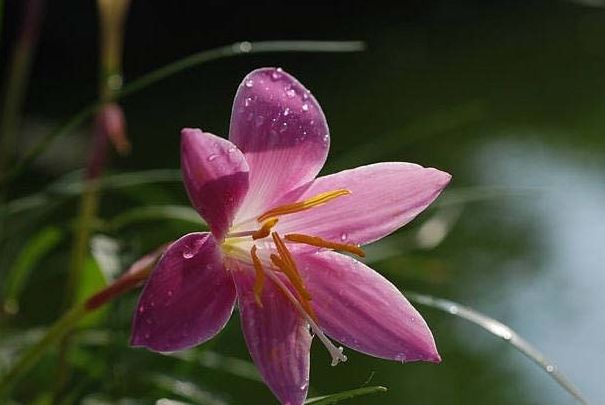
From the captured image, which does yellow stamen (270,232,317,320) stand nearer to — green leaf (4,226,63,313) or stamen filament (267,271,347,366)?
stamen filament (267,271,347,366)

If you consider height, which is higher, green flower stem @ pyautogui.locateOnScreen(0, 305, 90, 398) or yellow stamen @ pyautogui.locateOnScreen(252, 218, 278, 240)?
yellow stamen @ pyautogui.locateOnScreen(252, 218, 278, 240)

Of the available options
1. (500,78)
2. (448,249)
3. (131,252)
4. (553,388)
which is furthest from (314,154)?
(500,78)

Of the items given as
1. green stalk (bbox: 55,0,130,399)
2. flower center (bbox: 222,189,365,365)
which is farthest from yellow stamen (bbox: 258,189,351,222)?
green stalk (bbox: 55,0,130,399)

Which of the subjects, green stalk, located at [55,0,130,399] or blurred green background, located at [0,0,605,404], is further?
blurred green background, located at [0,0,605,404]

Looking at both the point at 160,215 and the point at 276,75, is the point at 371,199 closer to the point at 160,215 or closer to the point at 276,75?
the point at 276,75

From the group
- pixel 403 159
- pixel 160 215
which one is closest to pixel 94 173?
pixel 160 215

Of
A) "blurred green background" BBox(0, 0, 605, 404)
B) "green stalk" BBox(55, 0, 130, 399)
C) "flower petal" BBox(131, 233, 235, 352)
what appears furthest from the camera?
"blurred green background" BBox(0, 0, 605, 404)

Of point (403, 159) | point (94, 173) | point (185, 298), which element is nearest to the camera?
point (185, 298)
